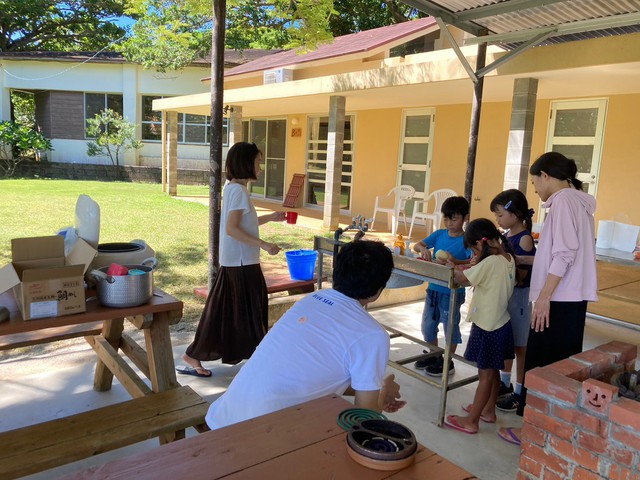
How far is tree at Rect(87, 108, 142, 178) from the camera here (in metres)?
19.7

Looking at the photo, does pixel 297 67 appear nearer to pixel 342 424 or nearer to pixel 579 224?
pixel 579 224

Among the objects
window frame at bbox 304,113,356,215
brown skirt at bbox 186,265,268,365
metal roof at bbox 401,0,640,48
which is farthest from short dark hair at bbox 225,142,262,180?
window frame at bbox 304,113,356,215

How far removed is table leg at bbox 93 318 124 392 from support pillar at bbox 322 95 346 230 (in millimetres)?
6667

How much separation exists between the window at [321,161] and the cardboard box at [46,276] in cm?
1042

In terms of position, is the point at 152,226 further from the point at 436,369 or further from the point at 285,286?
the point at 436,369

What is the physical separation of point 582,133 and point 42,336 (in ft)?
27.4

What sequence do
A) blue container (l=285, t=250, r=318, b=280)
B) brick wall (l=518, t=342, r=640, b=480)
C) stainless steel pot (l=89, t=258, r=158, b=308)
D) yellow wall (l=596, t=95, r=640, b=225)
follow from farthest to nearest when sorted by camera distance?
yellow wall (l=596, t=95, r=640, b=225) → blue container (l=285, t=250, r=318, b=280) → stainless steel pot (l=89, t=258, r=158, b=308) → brick wall (l=518, t=342, r=640, b=480)

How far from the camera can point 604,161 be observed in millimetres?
8102

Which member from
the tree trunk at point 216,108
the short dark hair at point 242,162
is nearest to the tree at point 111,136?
the tree trunk at point 216,108

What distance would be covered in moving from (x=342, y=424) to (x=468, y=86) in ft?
22.9

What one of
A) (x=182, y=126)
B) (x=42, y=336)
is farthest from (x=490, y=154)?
(x=182, y=126)

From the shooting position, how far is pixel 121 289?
2.45 meters

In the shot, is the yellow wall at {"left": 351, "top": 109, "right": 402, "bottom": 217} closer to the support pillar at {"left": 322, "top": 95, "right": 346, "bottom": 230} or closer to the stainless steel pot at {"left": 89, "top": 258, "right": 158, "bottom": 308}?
the support pillar at {"left": 322, "top": 95, "right": 346, "bottom": 230}

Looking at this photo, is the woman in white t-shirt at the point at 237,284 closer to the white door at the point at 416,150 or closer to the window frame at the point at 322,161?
the white door at the point at 416,150
